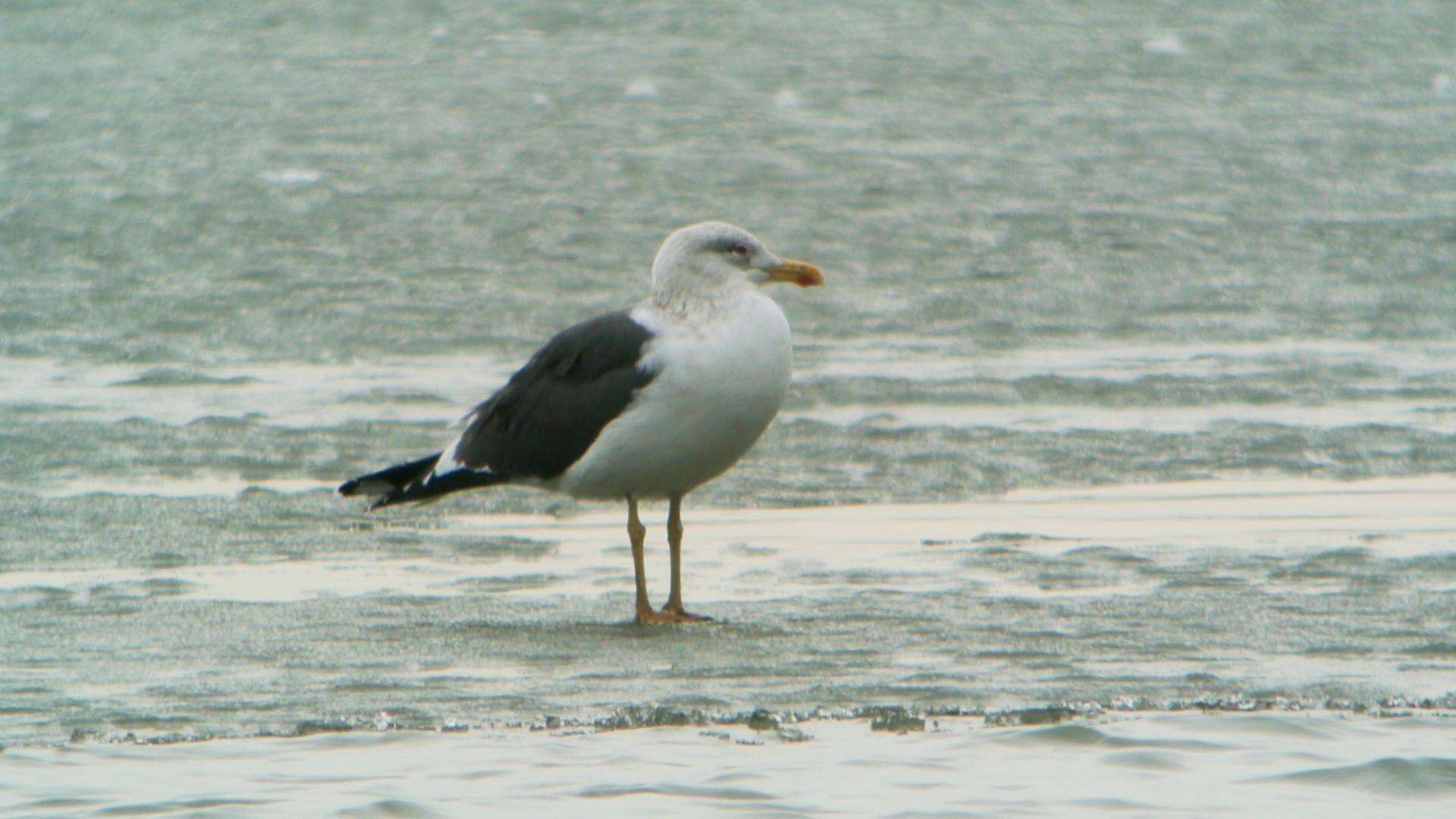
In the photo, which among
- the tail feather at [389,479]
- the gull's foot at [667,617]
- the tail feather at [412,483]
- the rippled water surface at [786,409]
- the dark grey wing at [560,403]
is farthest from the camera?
the tail feather at [389,479]

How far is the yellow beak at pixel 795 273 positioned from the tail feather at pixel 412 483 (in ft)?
3.28

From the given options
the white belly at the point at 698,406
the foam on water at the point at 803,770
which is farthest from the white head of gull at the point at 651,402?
the foam on water at the point at 803,770

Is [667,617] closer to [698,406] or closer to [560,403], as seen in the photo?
[698,406]

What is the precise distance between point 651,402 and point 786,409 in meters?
3.17

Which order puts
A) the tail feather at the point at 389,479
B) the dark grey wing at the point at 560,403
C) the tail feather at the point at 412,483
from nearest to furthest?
the dark grey wing at the point at 560,403
the tail feather at the point at 412,483
the tail feather at the point at 389,479

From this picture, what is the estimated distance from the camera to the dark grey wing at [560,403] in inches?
257

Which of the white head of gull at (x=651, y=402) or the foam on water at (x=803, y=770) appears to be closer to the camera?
the foam on water at (x=803, y=770)

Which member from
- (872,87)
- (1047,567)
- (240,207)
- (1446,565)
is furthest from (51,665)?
(872,87)

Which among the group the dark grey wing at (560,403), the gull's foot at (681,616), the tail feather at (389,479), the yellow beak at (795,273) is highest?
the yellow beak at (795,273)

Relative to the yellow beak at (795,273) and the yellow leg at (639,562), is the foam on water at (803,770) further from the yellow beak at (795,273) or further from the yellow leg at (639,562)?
the yellow beak at (795,273)

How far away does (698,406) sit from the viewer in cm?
638

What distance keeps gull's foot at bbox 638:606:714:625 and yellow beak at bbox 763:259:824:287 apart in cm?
123

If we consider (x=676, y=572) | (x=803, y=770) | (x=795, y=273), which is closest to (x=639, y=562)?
(x=676, y=572)

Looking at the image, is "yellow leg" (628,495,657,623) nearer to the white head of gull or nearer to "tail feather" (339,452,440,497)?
the white head of gull
